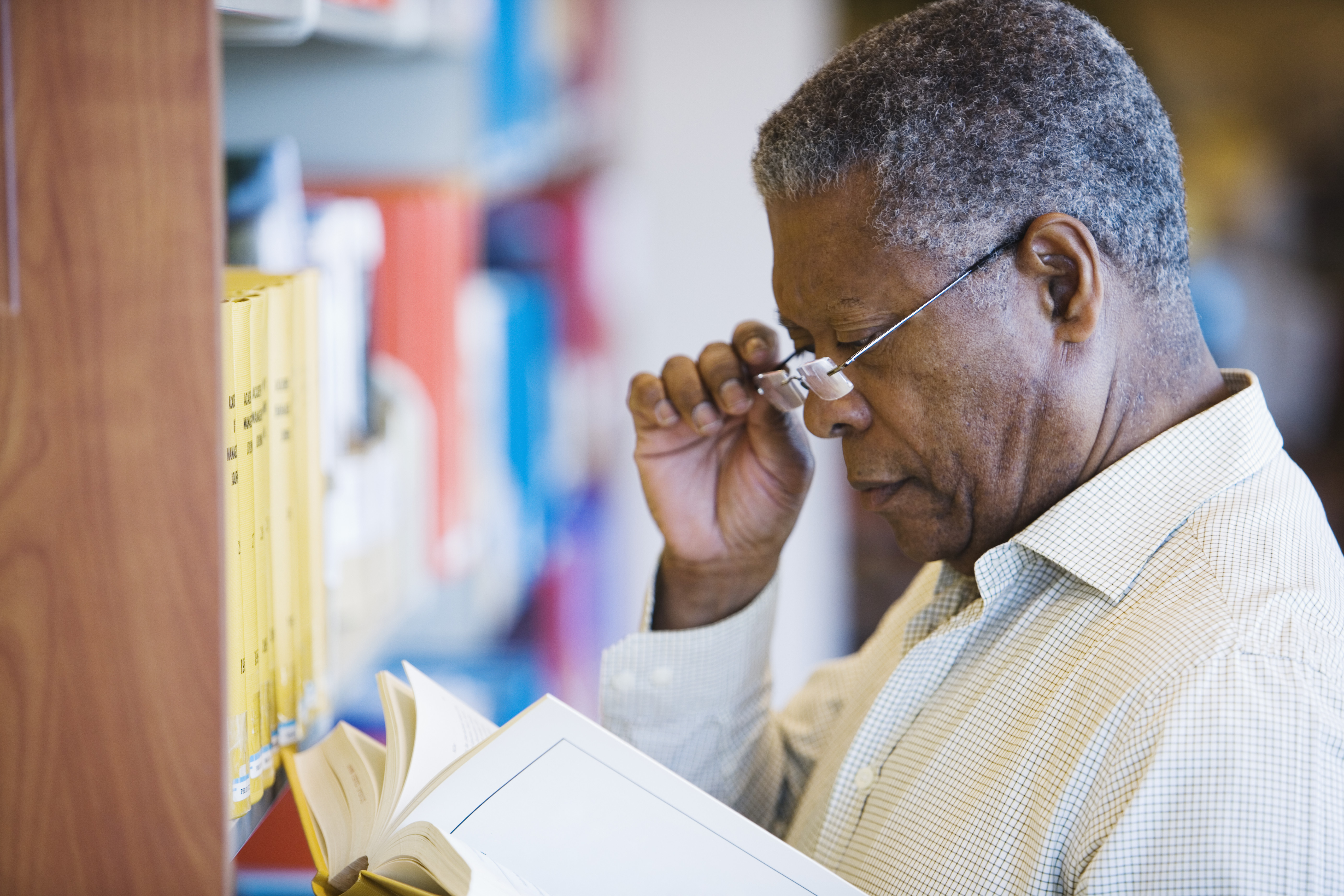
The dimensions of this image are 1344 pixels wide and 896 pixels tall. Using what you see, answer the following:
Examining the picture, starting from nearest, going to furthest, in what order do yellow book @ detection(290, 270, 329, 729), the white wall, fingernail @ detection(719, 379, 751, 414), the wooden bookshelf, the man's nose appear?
the wooden bookshelf → yellow book @ detection(290, 270, 329, 729) → the man's nose → fingernail @ detection(719, 379, 751, 414) → the white wall

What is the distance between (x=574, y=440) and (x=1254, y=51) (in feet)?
18.1

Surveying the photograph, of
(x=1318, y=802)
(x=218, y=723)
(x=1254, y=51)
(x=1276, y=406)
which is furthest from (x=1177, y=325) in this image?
(x=1254, y=51)

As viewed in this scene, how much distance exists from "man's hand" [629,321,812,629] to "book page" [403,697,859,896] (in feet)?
1.53

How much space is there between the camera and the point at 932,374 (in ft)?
2.66

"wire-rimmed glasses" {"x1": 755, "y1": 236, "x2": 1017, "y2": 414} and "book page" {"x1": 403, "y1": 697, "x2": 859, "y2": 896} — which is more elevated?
"wire-rimmed glasses" {"x1": 755, "y1": 236, "x2": 1017, "y2": 414}

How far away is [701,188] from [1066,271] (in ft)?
5.78

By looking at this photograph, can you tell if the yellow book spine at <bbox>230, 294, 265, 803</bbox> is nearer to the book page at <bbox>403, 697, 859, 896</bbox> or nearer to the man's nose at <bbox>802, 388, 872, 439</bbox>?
the book page at <bbox>403, 697, 859, 896</bbox>

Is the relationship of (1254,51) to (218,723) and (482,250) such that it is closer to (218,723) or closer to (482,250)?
(482,250)

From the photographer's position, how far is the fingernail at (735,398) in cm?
106

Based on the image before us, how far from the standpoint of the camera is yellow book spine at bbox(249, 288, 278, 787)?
2.19ft

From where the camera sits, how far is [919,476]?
866mm

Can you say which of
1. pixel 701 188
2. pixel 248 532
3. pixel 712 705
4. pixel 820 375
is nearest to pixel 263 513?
pixel 248 532

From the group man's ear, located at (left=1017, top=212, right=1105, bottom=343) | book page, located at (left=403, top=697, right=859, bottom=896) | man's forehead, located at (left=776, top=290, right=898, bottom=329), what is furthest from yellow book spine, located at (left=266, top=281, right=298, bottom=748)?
man's ear, located at (left=1017, top=212, right=1105, bottom=343)

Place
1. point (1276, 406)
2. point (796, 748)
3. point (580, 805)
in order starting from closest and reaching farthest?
point (580, 805)
point (796, 748)
point (1276, 406)
